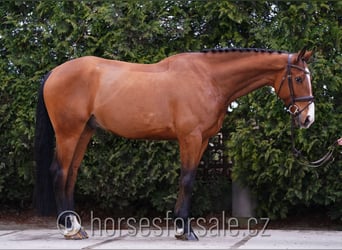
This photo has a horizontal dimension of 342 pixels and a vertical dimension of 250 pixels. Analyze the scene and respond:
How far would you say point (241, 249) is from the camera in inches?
198

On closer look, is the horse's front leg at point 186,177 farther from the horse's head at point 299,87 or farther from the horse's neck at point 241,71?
the horse's head at point 299,87

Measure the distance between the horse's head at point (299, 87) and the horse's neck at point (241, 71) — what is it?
0.14 metres

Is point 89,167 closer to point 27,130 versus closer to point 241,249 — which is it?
point 27,130

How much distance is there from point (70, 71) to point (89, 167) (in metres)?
1.61

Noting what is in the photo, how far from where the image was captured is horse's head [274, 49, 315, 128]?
5.46 metres

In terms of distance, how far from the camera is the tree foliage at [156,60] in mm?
6699

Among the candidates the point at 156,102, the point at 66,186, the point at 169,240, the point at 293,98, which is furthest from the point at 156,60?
the point at 169,240

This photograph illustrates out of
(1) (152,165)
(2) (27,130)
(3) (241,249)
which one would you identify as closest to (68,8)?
(2) (27,130)

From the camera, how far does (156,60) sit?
710cm

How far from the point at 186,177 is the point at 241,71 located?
1.13 meters

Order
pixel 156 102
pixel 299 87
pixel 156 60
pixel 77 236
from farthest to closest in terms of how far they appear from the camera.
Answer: pixel 156 60 → pixel 77 236 → pixel 156 102 → pixel 299 87

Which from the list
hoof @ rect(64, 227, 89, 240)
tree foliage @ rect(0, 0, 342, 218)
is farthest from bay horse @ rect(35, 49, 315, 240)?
tree foliage @ rect(0, 0, 342, 218)

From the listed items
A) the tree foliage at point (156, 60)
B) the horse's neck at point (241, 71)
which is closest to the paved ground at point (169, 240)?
the tree foliage at point (156, 60)

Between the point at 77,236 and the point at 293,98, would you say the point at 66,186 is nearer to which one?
the point at 77,236
